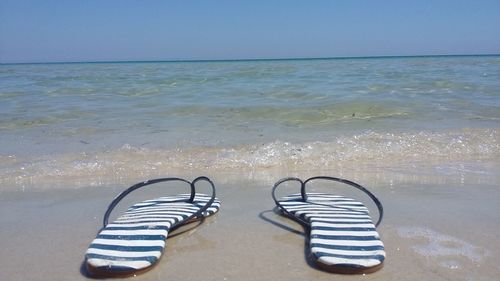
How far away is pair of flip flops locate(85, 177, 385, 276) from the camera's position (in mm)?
2466

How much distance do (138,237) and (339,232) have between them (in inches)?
48.5

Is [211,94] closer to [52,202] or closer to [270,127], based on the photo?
[270,127]

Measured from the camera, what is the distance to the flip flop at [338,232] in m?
2.47

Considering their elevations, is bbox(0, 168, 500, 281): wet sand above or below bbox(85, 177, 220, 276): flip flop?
below

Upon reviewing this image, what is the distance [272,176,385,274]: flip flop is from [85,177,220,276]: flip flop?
27.7 inches

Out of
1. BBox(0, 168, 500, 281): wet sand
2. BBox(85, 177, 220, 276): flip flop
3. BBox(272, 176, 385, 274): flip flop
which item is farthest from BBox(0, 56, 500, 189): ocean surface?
BBox(85, 177, 220, 276): flip flop

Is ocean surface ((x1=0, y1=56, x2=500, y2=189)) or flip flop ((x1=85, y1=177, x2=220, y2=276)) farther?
ocean surface ((x1=0, y1=56, x2=500, y2=189))

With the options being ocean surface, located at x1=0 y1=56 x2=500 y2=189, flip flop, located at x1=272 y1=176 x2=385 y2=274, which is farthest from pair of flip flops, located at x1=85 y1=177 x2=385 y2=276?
ocean surface, located at x1=0 y1=56 x2=500 y2=189

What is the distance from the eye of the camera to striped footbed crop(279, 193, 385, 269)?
8.17 feet

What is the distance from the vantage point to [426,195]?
3.94 m

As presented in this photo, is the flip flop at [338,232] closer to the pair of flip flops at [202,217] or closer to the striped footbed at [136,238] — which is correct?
the pair of flip flops at [202,217]

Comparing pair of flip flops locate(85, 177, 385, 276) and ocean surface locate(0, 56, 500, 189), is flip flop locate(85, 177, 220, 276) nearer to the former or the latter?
pair of flip flops locate(85, 177, 385, 276)

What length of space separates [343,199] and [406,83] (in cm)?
1068

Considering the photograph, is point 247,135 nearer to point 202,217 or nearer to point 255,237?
point 202,217
